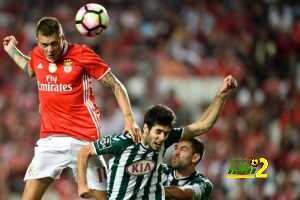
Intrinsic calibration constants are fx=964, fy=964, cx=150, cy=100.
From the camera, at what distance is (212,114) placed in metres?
7.42

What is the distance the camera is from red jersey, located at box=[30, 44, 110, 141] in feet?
Result: 25.0

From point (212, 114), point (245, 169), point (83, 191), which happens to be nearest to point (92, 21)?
point (212, 114)

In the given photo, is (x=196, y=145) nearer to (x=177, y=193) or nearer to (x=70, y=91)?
(x=177, y=193)

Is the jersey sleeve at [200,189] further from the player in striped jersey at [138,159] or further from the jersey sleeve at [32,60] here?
the jersey sleeve at [32,60]

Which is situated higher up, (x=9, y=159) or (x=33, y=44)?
(x=33, y=44)

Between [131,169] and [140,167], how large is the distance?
7 centimetres

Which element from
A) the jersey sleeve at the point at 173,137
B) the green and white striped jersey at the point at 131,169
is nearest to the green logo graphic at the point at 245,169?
the jersey sleeve at the point at 173,137

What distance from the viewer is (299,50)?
50.5 ft

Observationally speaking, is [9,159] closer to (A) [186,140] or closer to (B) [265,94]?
(B) [265,94]

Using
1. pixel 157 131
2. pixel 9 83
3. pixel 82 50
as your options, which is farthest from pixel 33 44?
pixel 157 131

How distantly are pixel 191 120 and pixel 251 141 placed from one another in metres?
1.08

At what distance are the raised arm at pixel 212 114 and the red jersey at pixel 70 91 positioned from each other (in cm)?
82

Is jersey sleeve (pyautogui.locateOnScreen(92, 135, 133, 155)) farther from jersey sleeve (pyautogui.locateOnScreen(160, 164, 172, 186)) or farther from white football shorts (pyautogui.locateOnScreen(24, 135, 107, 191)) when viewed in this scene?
white football shorts (pyautogui.locateOnScreen(24, 135, 107, 191))

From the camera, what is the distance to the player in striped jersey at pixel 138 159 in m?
6.83
